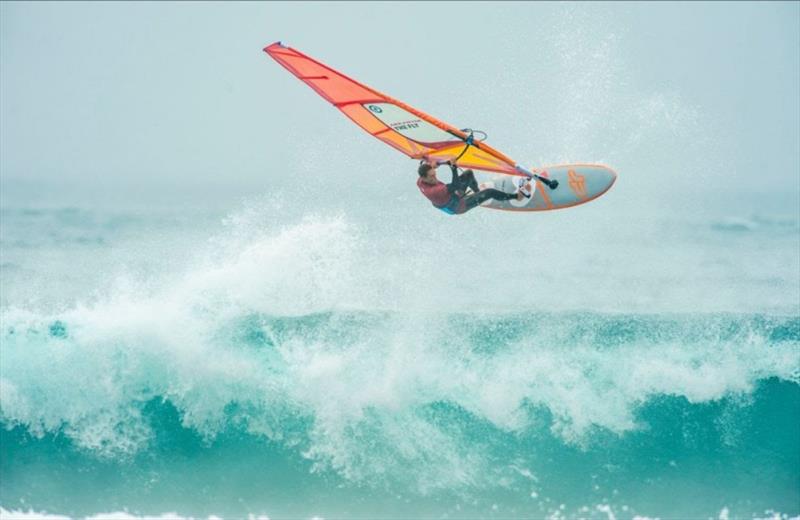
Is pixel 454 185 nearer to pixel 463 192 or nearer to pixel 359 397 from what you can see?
pixel 463 192

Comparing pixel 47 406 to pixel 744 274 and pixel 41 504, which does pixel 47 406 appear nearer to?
pixel 41 504

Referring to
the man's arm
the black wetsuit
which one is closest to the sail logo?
the black wetsuit

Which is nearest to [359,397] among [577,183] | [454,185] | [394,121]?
[454,185]

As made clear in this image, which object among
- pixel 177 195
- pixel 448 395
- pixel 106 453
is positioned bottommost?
pixel 106 453

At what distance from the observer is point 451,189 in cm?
789

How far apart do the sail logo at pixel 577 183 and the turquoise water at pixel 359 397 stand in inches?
100

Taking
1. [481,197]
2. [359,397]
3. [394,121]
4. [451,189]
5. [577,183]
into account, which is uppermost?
[577,183]

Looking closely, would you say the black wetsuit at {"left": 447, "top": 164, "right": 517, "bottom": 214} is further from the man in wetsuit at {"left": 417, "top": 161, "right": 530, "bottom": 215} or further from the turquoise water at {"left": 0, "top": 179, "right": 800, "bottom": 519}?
the turquoise water at {"left": 0, "top": 179, "right": 800, "bottom": 519}

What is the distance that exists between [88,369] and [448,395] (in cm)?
439

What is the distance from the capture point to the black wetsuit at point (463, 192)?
791 cm

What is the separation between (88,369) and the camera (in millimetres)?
10125

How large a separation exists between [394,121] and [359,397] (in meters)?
3.38

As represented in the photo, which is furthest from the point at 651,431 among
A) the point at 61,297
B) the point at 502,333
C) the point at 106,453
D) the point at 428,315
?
the point at 61,297

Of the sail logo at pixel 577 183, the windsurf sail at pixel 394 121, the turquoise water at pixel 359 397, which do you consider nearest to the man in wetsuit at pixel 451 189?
the windsurf sail at pixel 394 121
